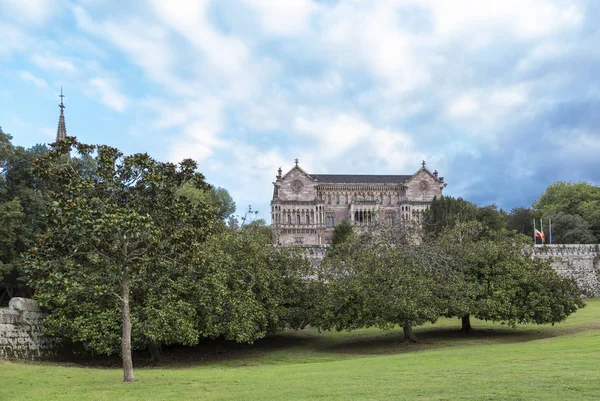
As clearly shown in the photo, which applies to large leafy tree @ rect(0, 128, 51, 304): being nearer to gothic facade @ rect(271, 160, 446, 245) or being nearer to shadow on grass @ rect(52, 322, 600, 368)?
shadow on grass @ rect(52, 322, 600, 368)

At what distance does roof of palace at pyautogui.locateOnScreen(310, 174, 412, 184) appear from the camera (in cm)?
9206

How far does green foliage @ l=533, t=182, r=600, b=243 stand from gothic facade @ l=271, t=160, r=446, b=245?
764 inches

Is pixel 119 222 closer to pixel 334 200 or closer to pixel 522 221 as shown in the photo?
pixel 334 200

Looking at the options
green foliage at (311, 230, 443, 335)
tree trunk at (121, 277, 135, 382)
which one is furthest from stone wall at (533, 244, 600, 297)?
tree trunk at (121, 277, 135, 382)

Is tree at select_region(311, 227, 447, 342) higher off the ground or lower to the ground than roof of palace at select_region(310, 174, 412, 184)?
lower

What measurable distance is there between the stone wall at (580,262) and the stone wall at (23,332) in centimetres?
4443

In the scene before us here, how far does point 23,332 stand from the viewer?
23.6 meters

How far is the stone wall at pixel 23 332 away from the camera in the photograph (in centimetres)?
2253

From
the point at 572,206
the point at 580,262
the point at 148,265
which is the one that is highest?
the point at 572,206

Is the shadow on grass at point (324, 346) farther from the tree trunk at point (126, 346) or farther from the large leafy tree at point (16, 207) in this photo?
the large leafy tree at point (16, 207)

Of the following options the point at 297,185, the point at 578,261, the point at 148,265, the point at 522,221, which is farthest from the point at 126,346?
the point at 522,221

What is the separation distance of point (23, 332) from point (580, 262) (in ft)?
164

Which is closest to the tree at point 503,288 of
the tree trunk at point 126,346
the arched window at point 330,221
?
the tree trunk at point 126,346

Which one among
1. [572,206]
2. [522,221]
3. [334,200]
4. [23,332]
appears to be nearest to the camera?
[23,332]
